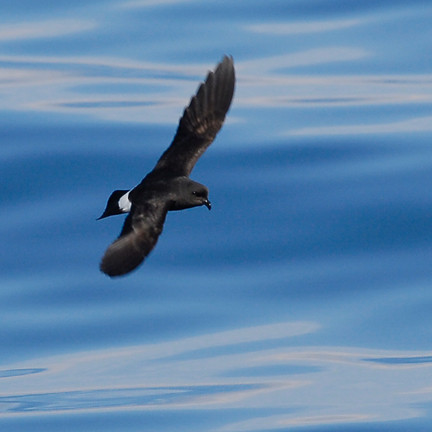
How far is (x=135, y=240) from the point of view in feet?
20.8

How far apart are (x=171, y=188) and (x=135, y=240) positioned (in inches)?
18.8

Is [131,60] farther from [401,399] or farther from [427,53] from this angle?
[401,399]

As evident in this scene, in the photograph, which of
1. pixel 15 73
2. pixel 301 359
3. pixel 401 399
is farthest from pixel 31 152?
pixel 401 399

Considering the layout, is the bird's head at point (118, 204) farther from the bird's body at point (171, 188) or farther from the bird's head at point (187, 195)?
the bird's head at point (187, 195)

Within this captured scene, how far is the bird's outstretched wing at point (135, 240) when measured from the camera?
6059 millimetres

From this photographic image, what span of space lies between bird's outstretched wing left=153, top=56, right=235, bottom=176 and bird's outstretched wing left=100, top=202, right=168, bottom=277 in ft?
2.01

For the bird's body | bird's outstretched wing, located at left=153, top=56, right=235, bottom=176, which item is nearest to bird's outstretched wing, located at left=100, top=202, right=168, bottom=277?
the bird's body

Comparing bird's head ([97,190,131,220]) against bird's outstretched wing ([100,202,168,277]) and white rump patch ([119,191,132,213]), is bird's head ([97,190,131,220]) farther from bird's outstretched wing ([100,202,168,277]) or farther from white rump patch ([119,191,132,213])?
bird's outstretched wing ([100,202,168,277])

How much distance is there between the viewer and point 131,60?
1180 centimetres

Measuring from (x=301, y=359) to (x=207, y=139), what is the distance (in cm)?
203

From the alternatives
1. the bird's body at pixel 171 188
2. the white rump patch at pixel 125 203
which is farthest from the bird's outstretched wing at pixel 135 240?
the white rump patch at pixel 125 203

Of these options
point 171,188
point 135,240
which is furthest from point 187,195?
point 135,240

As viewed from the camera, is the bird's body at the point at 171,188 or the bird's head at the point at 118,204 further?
the bird's head at the point at 118,204

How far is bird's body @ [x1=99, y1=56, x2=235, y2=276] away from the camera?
6273 mm
